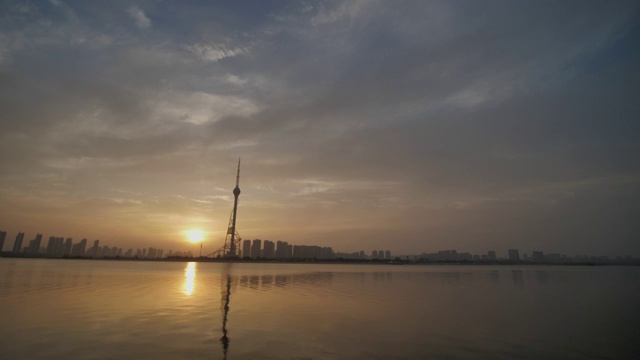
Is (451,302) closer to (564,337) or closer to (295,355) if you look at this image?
(564,337)

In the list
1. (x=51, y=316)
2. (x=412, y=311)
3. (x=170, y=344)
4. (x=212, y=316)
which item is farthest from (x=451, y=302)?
(x=51, y=316)

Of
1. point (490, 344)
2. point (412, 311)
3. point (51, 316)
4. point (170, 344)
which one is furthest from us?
point (412, 311)

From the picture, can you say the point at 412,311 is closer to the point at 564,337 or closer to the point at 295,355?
the point at 564,337

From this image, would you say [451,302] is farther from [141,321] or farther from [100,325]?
[100,325]

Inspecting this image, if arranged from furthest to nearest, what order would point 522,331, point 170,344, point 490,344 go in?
point 522,331 → point 490,344 → point 170,344

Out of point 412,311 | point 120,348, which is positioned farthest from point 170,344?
point 412,311

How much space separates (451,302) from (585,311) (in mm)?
12056

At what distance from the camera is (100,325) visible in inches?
882

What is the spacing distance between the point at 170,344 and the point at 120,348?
2.34m

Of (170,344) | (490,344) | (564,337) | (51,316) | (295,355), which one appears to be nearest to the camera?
(295,355)

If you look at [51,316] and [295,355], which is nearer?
[295,355]

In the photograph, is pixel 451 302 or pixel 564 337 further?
pixel 451 302

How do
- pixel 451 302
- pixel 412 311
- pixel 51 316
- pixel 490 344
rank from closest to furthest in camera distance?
pixel 490 344 < pixel 51 316 < pixel 412 311 < pixel 451 302

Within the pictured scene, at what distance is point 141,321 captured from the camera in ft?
78.3
